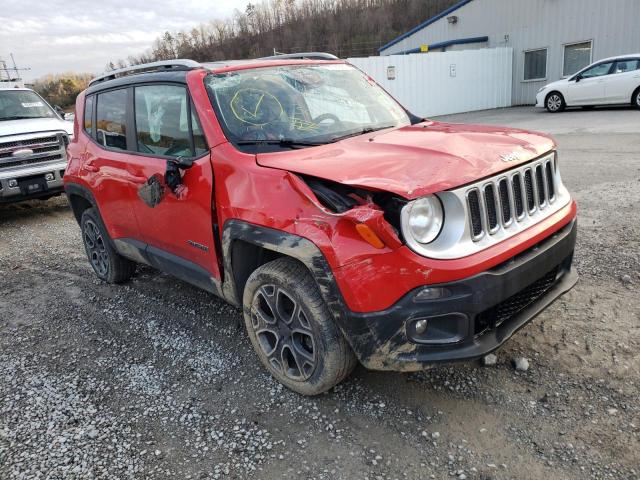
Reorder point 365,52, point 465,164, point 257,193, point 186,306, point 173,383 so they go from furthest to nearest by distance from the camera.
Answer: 1. point 365,52
2. point 186,306
3. point 173,383
4. point 257,193
5. point 465,164

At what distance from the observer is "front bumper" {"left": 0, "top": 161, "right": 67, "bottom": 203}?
7.59m

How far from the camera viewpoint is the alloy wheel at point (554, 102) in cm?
1606

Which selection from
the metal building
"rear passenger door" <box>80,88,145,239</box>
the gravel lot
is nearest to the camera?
the gravel lot

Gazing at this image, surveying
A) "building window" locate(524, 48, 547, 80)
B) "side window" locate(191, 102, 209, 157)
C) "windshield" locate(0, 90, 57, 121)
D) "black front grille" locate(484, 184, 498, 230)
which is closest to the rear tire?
"building window" locate(524, 48, 547, 80)

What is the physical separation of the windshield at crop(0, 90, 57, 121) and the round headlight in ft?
29.0

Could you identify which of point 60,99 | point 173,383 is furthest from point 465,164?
point 60,99

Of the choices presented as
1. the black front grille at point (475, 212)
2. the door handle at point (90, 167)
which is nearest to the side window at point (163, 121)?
the door handle at point (90, 167)

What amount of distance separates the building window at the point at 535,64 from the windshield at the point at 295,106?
61.2ft

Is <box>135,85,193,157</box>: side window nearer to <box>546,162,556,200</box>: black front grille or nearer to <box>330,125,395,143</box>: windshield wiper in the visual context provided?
<box>330,125,395,143</box>: windshield wiper

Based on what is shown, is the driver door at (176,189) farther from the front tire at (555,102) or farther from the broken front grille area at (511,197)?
the front tire at (555,102)

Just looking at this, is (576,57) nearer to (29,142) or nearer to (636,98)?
(636,98)

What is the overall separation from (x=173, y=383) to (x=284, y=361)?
0.79 metres

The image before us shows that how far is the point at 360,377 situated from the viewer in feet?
10.2

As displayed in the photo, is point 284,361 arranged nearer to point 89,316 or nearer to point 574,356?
point 574,356
